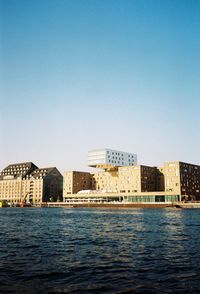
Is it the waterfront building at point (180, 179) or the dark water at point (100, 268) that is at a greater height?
the waterfront building at point (180, 179)

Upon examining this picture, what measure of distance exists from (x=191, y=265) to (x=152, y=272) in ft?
11.6

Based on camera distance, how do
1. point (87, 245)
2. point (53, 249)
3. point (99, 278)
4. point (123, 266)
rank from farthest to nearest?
point (87, 245) < point (53, 249) < point (123, 266) < point (99, 278)

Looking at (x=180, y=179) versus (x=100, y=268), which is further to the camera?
(x=180, y=179)

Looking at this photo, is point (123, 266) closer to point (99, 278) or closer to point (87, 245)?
point (99, 278)

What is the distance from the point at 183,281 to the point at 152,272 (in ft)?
7.40

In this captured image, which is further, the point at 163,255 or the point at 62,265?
the point at 163,255

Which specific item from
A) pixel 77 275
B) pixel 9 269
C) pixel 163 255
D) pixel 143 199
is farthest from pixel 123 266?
pixel 143 199

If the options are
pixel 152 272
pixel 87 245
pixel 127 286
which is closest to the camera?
pixel 127 286

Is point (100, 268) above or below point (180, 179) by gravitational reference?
below

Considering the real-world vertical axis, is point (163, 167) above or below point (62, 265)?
above

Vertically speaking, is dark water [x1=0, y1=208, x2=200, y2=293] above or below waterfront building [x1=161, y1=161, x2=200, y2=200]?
below

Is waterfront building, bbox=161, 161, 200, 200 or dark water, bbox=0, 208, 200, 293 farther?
waterfront building, bbox=161, 161, 200, 200

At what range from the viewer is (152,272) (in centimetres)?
1853

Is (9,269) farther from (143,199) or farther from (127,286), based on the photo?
(143,199)
